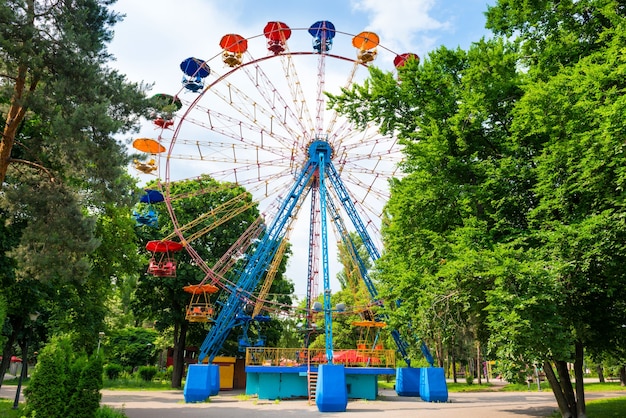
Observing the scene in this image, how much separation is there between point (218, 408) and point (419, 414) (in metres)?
7.73

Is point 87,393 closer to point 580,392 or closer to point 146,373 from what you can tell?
point 580,392

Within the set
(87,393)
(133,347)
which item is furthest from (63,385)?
(133,347)

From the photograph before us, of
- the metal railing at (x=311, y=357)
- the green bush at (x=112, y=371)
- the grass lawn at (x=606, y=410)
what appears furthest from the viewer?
the green bush at (x=112, y=371)

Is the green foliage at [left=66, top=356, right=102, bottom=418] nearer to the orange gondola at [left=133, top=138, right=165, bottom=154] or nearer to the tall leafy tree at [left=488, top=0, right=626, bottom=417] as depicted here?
the tall leafy tree at [left=488, top=0, right=626, bottom=417]

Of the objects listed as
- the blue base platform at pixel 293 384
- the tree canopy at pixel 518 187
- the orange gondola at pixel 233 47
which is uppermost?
the orange gondola at pixel 233 47

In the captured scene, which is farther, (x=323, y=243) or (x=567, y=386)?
(x=323, y=243)

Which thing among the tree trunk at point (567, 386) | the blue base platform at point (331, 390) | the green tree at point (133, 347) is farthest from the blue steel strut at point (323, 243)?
the green tree at point (133, 347)

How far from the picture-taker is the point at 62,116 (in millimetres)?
11125

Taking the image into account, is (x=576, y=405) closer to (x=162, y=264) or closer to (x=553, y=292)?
(x=553, y=292)

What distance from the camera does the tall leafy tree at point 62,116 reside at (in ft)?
34.7

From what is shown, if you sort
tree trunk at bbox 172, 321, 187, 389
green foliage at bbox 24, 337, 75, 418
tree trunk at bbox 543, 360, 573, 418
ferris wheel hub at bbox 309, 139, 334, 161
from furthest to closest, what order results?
tree trunk at bbox 172, 321, 187, 389, ferris wheel hub at bbox 309, 139, 334, 161, tree trunk at bbox 543, 360, 573, 418, green foliage at bbox 24, 337, 75, 418

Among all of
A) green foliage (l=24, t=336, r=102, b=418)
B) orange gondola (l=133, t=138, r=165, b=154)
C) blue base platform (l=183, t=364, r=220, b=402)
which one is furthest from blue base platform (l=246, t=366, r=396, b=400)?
green foliage (l=24, t=336, r=102, b=418)

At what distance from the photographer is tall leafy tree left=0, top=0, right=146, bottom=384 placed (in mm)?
10562

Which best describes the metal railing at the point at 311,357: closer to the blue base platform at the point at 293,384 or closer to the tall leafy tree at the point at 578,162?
the blue base platform at the point at 293,384
